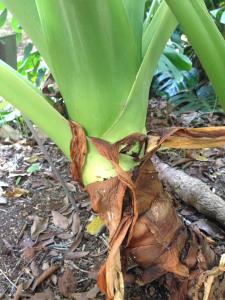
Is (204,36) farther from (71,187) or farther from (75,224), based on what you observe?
(71,187)

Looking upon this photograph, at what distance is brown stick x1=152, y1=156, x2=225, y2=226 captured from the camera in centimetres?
98

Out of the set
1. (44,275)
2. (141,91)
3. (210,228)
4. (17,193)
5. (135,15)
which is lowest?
(210,228)

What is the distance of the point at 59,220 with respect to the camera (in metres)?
1.12

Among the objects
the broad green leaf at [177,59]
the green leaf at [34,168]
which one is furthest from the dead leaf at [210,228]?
the broad green leaf at [177,59]

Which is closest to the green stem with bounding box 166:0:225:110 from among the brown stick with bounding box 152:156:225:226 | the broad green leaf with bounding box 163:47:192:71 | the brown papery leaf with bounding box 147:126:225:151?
the brown papery leaf with bounding box 147:126:225:151

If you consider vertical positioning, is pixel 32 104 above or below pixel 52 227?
above

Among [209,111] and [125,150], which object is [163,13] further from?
[209,111]

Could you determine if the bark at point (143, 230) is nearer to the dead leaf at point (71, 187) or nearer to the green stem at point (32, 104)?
the green stem at point (32, 104)

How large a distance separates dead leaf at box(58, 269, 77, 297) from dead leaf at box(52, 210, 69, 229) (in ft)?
0.61

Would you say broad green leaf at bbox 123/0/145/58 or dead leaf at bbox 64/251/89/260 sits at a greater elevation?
broad green leaf at bbox 123/0/145/58

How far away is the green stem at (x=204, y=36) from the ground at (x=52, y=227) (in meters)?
0.46

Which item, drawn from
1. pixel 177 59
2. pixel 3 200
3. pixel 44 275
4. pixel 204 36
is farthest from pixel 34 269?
pixel 177 59

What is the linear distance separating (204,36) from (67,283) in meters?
0.58

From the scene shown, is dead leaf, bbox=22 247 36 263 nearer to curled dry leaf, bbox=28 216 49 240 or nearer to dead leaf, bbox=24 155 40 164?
curled dry leaf, bbox=28 216 49 240
